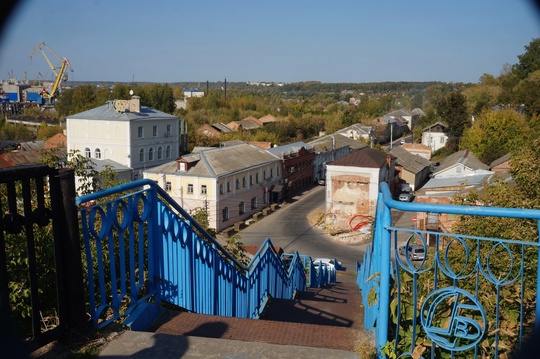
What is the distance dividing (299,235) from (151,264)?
2103 centimetres

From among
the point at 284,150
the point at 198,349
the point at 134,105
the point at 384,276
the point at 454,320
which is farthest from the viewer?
the point at 284,150

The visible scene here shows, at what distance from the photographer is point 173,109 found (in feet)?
201

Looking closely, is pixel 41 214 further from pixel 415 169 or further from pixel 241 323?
pixel 415 169

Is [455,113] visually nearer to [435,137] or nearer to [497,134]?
[435,137]

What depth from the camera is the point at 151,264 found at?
3.43 m

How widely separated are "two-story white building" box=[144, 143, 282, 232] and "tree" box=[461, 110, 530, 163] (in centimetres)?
1359

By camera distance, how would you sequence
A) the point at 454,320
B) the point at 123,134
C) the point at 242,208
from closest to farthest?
the point at 454,320, the point at 242,208, the point at 123,134

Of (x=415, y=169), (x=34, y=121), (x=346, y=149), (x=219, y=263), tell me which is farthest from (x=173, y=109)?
(x=219, y=263)

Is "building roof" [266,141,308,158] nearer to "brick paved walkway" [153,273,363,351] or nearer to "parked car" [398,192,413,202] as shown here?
"parked car" [398,192,413,202]

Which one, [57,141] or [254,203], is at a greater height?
[57,141]

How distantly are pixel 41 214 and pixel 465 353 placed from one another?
6.68 ft

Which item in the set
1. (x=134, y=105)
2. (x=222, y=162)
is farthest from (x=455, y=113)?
(x=134, y=105)

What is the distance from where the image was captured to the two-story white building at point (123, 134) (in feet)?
102

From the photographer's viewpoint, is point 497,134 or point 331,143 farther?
point 331,143
